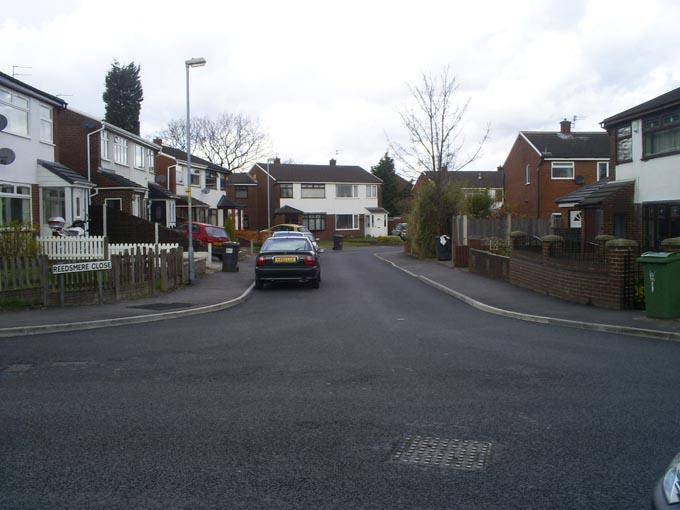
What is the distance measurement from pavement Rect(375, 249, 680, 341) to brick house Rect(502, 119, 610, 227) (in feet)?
65.0

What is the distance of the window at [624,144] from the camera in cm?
2266

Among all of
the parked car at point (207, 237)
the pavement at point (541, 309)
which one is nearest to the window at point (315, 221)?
the parked car at point (207, 237)

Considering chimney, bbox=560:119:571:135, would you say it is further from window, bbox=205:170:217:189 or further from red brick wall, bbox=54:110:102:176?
red brick wall, bbox=54:110:102:176

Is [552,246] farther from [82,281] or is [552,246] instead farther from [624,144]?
[82,281]

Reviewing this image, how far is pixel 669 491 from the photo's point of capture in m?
3.00

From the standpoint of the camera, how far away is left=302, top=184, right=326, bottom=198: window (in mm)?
66562

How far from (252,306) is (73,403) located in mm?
9045

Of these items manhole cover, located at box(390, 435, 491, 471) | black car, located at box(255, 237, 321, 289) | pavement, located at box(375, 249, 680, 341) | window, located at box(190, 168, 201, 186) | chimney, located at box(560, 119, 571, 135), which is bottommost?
manhole cover, located at box(390, 435, 491, 471)

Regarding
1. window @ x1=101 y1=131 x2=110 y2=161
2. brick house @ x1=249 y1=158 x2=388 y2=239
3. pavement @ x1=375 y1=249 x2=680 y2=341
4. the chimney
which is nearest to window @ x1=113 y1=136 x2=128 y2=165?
window @ x1=101 y1=131 x2=110 y2=161

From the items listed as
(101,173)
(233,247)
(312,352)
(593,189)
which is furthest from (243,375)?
(101,173)

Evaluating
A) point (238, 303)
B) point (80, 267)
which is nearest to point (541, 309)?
point (238, 303)

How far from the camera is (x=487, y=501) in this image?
4375mm

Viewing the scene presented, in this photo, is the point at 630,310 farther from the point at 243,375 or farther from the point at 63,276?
the point at 63,276

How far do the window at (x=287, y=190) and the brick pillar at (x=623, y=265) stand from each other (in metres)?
53.9
